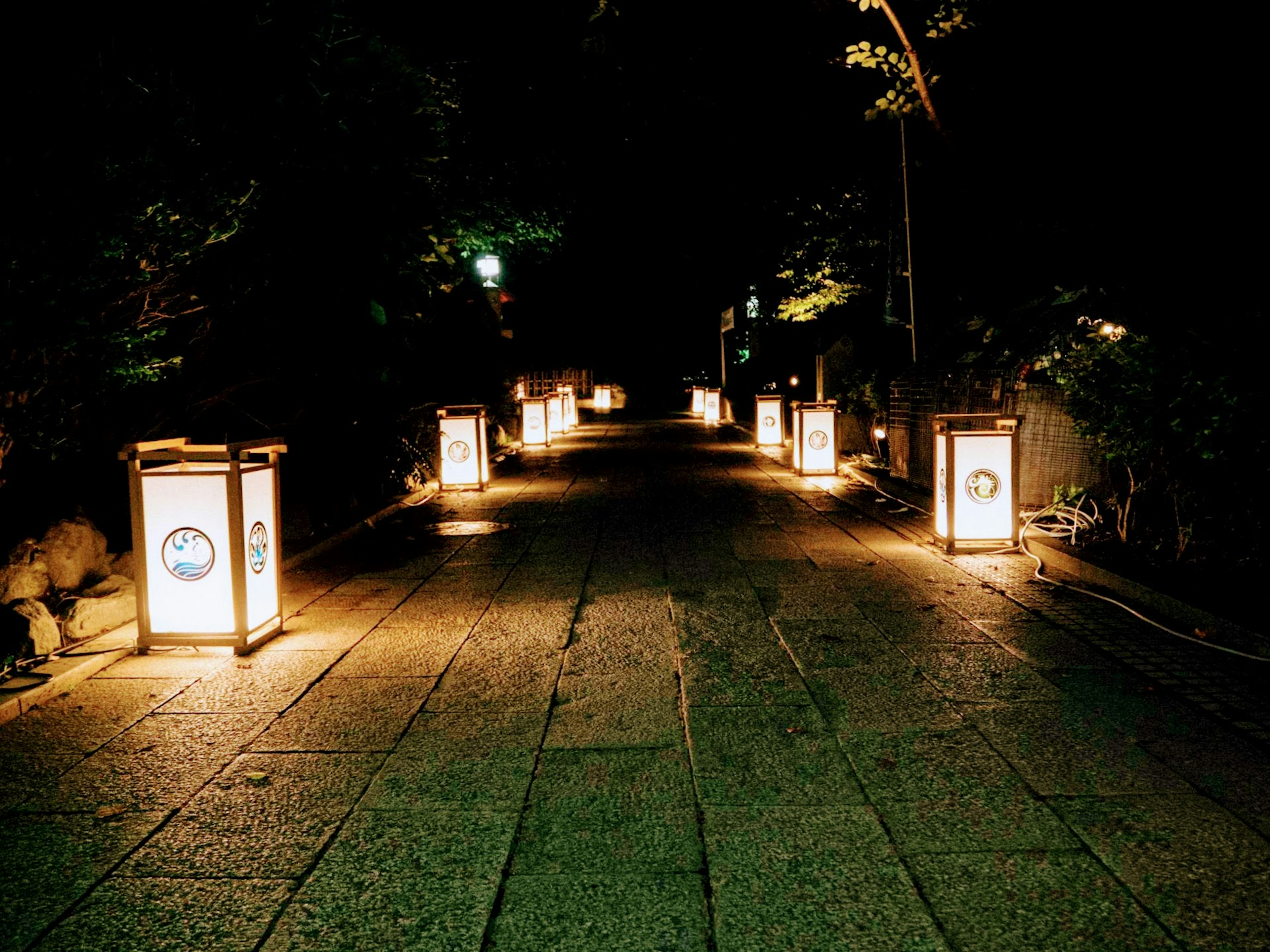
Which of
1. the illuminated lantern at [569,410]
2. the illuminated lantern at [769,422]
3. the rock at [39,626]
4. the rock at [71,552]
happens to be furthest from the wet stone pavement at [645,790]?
the illuminated lantern at [569,410]

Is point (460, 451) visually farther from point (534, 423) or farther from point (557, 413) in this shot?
point (557, 413)

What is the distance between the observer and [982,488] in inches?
380

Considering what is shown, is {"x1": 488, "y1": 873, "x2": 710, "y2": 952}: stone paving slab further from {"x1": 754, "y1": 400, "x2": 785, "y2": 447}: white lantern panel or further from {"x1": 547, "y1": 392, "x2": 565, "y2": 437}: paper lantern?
{"x1": 547, "y1": 392, "x2": 565, "y2": 437}: paper lantern

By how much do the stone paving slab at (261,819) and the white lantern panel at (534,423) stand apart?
21266mm

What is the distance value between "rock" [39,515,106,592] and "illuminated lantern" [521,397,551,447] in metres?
18.0

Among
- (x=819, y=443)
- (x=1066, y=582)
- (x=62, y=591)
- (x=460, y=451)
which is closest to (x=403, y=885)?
(x=62, y=591)

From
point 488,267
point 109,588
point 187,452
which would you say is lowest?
point 109,588

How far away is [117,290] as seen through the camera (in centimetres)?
659

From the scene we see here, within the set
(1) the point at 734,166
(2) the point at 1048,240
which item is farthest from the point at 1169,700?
(1) the point at 734,166

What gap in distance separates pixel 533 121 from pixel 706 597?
1235 cm

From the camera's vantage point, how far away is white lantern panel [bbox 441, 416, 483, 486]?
15656 millimetres

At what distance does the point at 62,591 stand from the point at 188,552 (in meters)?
1.81

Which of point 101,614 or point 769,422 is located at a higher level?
point 769,422

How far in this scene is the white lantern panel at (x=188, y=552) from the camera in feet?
20.6
